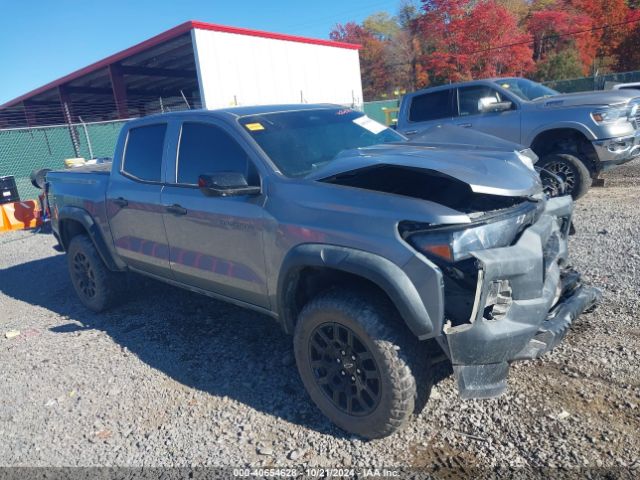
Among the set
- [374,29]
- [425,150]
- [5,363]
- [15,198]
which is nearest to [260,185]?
[425,150]

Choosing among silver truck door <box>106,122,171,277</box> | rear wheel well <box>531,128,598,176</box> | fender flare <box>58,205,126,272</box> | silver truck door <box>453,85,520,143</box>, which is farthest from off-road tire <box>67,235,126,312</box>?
rear wheel well <box>531,128,598,176</box>

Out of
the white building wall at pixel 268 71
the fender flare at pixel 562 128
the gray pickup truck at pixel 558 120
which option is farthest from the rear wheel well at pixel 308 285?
the white building wall at pixel 268 71

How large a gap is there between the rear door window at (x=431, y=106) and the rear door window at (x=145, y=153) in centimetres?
595

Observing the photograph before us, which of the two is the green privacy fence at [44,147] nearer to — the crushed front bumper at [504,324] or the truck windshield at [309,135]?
the truck windshield at [309,135]

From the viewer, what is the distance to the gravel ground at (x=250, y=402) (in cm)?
274

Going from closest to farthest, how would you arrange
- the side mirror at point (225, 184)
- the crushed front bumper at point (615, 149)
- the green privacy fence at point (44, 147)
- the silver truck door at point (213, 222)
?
the side mirror at point (225, 184) < the silver truck door at point (213, 222) < the crushed front bumper at point (615, 149) < the green privacy fence at point (44, 147)

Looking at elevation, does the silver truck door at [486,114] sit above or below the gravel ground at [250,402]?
above

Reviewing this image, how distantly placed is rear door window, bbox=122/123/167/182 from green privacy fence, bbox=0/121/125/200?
43.7ft

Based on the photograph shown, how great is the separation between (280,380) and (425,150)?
1.90m

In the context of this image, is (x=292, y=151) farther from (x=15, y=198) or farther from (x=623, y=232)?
(x=15, y=198)

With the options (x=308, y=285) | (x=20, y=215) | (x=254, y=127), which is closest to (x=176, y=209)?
(x=254, y=127)

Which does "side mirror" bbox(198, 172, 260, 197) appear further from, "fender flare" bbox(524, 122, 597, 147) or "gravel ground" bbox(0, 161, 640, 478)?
"fender flare" bbox(524, 122, 597, 147)

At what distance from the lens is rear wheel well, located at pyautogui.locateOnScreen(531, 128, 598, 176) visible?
24.5 feet

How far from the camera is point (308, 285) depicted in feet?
10.4
